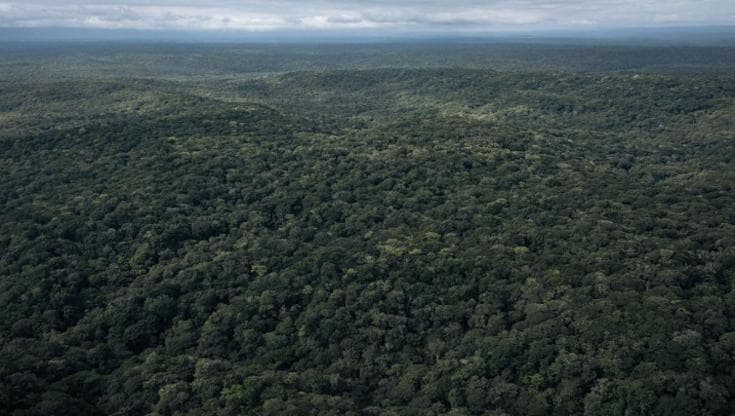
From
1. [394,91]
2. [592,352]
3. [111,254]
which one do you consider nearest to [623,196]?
[592,352]

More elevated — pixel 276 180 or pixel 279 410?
pixel 276 180

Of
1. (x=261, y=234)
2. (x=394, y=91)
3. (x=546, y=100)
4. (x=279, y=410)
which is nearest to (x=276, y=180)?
(x=261, y=234)

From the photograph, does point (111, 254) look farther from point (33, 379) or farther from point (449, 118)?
point (449, 118)

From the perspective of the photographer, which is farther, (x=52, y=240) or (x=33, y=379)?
(x=52, y=240)

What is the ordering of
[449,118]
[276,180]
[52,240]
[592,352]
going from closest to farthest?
[592,352]
[52,240]
[276,180]
[449,118]

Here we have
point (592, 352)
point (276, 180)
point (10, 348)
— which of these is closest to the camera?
point (592, 352)

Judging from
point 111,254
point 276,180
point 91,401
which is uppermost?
point 276,180
